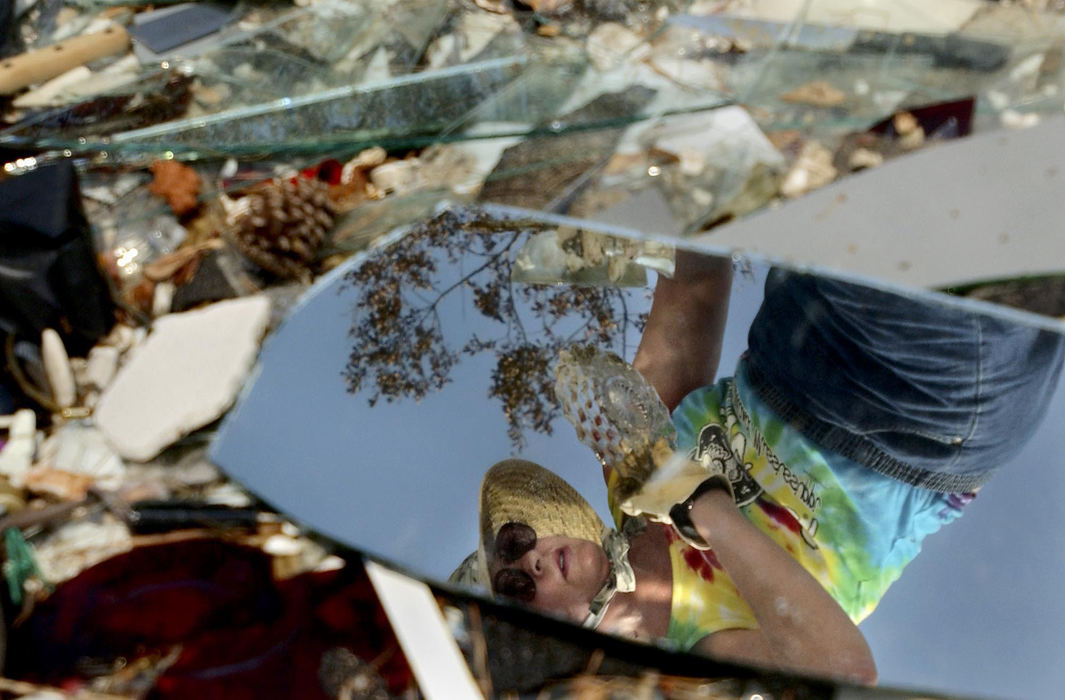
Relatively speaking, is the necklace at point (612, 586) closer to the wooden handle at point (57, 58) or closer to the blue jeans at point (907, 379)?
the blue jeans at point (907, 379)

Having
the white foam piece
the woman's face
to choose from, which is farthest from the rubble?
the woman's face

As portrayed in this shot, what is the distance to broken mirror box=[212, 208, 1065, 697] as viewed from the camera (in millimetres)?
960

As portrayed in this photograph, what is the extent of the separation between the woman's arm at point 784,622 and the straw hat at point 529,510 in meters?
0.15

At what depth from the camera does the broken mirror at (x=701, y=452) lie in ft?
3.15

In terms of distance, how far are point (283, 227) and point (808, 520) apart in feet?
2.98

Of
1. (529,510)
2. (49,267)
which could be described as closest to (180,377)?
(49,267)

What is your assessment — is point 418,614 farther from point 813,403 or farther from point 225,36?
point 225,36

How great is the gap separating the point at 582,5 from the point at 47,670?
135cm

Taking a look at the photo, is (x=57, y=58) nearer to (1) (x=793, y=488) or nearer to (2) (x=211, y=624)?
(2) (x=211, y=624)

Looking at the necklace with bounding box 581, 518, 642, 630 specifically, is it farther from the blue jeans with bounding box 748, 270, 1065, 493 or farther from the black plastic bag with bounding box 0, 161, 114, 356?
the black plastic bag with bounding box 0, 161, 114, 356

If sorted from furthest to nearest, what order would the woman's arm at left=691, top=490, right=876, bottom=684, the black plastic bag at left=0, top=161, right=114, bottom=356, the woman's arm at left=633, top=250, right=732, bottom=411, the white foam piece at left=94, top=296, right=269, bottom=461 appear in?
the black plastic bag at left=0, top=161, right=114, bottom=356
the white foam piece at left=94, top=296, right=269, bottom=461
the woman's arm at left=633, top=250, right=732, bottom=411
the woman's arm at left=691, top=490, right=876, bottom=684

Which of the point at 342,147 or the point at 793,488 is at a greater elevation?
the point at 342,147

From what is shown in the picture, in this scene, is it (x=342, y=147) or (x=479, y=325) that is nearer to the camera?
(x=479, y=325)

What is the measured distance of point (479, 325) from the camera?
118 cm
